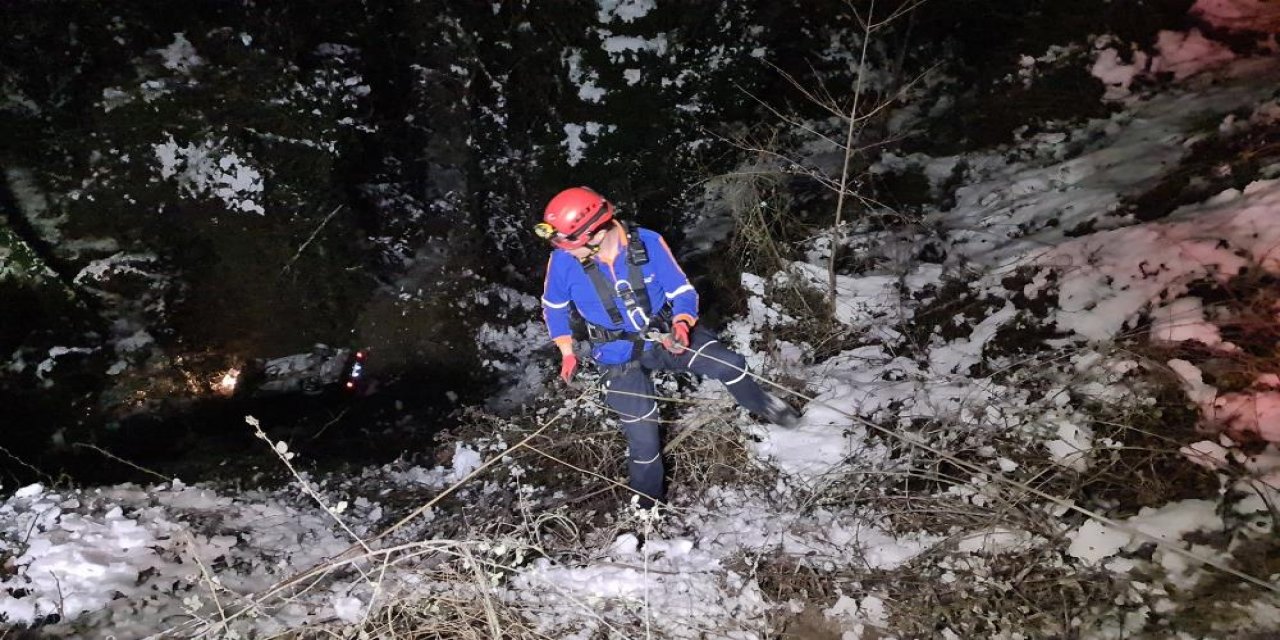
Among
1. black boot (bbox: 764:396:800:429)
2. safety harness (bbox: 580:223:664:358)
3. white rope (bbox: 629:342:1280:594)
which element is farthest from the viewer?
black boot (bbox: 764:396:800:429)

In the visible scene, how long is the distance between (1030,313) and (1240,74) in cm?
381

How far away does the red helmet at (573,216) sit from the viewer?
3477 mm

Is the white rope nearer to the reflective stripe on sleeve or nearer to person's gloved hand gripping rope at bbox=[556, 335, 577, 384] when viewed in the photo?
the reflective stripe on sleeve

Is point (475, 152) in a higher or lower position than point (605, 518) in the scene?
higher

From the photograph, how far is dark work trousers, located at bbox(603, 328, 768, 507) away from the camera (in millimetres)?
3889

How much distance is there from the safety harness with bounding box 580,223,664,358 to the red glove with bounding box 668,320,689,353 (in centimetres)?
18

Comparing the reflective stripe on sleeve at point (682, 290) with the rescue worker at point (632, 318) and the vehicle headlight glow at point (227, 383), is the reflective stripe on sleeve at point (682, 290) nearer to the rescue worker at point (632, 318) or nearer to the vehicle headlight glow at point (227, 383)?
the rescue worker at point (632, 318)

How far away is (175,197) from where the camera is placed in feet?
19.7

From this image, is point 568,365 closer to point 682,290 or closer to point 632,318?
point 632,318

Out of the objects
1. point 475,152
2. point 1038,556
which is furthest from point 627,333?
point 475,152

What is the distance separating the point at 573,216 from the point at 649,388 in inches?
47.9

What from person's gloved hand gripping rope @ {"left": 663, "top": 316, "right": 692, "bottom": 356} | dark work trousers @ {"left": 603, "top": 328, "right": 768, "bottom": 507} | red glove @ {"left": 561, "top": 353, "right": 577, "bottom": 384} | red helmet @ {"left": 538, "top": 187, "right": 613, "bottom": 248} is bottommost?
dark work trousers @ {"left": 603, "top": 328, "right": 768, "bottom": 507}

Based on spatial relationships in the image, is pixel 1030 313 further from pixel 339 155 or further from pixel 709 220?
pixel 339 155

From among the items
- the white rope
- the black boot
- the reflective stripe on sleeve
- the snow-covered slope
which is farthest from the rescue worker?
the snow-covered slope
